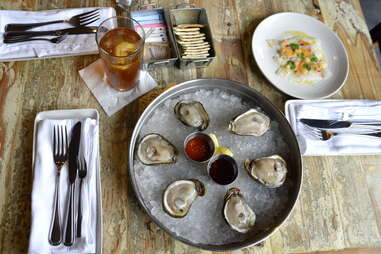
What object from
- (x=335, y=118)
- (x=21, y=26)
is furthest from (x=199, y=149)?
(x=21, y=26)

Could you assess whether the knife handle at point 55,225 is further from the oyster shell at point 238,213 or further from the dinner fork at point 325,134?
the dinner fork at point 325,134

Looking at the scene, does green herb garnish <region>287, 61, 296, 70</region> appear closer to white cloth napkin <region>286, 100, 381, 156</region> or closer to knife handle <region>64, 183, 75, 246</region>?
white cloth napkin <region>286, 100, 381, 156</region>

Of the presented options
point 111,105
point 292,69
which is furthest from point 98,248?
point 292,69

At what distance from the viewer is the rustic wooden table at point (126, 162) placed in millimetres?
801

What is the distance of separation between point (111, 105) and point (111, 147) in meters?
0.14

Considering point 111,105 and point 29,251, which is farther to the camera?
point 111,105

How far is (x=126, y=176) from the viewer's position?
2.82ft

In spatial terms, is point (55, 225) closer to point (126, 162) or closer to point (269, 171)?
point (126, 162)

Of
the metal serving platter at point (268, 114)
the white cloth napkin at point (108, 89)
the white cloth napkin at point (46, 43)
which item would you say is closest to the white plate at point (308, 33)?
the metal serving platter at point (268, 114)

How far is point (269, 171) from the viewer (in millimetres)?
820

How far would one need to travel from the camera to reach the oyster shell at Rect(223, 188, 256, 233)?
0.77 metres

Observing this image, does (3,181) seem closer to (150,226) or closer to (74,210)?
(74,210)

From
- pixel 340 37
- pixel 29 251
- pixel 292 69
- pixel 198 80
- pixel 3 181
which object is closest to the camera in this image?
pixel 29 251

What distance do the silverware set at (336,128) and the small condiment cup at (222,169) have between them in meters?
0.32
